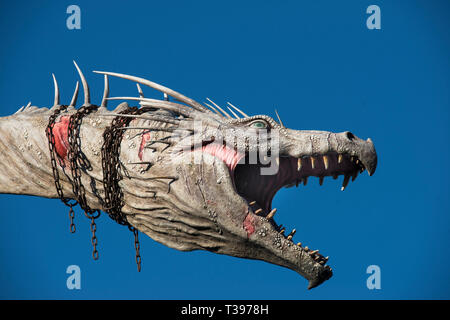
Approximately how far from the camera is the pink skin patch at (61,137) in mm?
6832

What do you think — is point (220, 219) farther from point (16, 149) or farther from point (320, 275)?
point (16, 149)

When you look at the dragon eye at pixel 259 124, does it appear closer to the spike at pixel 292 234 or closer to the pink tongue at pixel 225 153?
the pink tongue at pixel 225 153

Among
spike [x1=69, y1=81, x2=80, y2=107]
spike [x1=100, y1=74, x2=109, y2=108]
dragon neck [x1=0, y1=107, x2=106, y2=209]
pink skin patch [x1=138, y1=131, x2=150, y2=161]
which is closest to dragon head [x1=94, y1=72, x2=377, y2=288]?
pink skin patch [x1=138, y1=131, x2=150, y2=161]

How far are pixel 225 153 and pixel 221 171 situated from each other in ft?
0.58

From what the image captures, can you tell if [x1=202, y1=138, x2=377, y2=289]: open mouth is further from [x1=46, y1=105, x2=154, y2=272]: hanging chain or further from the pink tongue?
[x1=46, y1=105, x2=154, y2=272]: hanging chain

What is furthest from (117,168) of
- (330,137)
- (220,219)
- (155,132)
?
(330,137)

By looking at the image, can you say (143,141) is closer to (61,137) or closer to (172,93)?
(172,93)

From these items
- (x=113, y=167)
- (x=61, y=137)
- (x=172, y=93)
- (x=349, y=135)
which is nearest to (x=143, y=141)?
(x=113, y=167)

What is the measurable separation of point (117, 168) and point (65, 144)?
56 centimetres

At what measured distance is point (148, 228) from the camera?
662 cm

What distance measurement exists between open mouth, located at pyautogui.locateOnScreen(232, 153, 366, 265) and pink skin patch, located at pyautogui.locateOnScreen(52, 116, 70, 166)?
142cm

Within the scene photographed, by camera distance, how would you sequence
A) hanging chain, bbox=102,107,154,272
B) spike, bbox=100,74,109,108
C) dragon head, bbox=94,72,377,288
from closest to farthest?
dragon head, bbox=94,72,377,288
hanging chain, bbox=102,107,154,272
spike, bbox=100,74,109,108

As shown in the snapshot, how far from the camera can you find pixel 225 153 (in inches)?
248

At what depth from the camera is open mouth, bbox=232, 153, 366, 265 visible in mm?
6328
